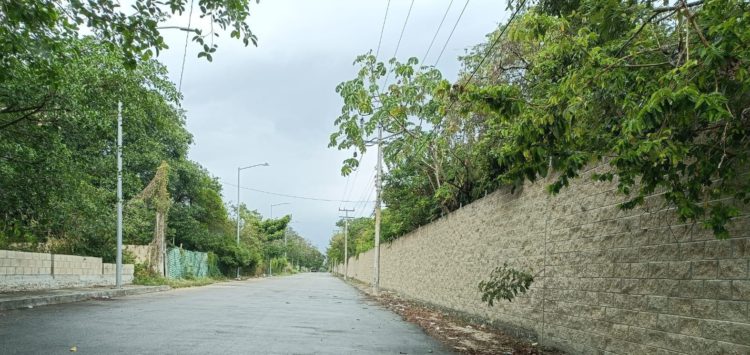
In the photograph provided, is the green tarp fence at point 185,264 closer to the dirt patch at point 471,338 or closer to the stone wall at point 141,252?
the stone wall at point 141,252

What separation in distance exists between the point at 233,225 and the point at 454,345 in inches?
1913

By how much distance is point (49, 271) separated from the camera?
811 inches

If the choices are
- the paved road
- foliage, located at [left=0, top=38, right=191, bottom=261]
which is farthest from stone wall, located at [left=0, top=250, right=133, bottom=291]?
the paved road

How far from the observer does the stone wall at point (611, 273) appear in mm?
5258

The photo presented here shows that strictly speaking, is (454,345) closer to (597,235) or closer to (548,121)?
(597,235)

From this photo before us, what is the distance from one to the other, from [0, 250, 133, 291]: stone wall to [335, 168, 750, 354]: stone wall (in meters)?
14.4

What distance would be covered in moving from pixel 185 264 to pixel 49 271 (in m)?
18.0

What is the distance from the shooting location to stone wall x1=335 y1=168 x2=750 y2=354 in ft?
17.3

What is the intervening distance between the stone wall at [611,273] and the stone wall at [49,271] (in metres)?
14.4

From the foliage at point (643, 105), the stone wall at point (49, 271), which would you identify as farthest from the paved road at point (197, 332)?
the stone wall at point (49, 271)

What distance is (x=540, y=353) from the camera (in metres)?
8.55

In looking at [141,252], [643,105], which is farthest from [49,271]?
[643,105]

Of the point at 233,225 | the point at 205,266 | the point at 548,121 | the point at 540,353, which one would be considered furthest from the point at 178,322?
the point at 233,225

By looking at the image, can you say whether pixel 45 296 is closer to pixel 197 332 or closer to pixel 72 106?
pixel 72 106
